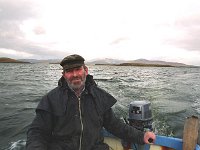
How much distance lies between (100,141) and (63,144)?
2.42ft

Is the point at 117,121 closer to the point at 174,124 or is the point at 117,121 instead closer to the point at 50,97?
the point at 50,97

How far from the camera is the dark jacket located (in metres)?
4.26

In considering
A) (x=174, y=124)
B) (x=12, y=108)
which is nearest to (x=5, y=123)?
(x=12, y=108)

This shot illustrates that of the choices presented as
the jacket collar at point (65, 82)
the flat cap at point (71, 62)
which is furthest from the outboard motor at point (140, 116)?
the flat cap at point (71, 62)

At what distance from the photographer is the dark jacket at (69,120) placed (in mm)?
4262

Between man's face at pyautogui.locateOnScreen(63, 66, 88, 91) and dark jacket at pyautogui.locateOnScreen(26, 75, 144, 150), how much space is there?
0.41ft

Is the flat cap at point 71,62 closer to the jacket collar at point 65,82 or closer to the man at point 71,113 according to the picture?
the man at point 71,113

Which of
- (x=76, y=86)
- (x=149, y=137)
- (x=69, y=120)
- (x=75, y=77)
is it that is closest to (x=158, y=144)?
(x=149, y=137)

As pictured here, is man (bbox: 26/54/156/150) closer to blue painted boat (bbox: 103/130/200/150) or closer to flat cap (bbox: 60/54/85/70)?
flat cap (bbox: 60/54/85/70)

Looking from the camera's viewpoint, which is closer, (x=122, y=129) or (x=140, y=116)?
(x=122, y=129)

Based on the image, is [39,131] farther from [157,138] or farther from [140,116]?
[140,116]

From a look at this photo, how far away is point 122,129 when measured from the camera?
5.00 metres

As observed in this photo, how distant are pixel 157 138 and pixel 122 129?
92cm

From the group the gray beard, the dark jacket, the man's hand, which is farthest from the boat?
the gray beard
